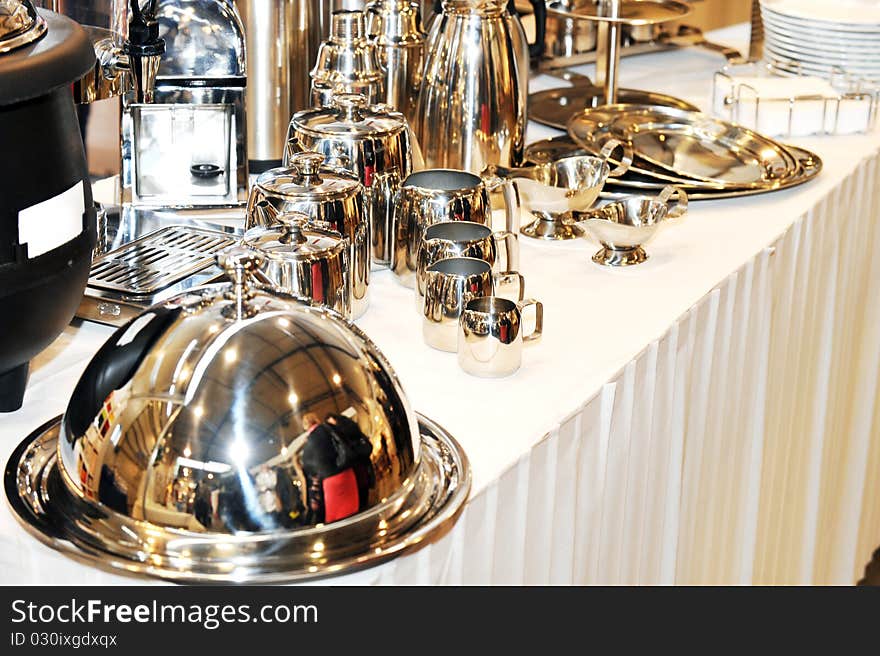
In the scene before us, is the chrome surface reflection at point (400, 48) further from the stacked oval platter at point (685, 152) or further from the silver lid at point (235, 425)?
the silver lid at point (235, 425)

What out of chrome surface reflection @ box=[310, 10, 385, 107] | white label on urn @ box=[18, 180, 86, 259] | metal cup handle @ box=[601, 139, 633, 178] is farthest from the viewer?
metal cup handle @ box=[601, 139, 633, 178]

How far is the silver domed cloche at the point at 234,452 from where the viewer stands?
69cm

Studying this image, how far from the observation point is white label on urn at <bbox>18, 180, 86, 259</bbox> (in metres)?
0.80

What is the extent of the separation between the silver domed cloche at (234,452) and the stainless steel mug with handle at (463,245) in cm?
33

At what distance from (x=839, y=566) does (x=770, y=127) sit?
0.67 meters

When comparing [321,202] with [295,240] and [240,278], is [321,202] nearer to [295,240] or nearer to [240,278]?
[295,240]

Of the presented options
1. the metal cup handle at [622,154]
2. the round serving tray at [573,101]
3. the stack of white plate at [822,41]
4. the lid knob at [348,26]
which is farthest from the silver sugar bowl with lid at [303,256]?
the stack of white plate at [822,41]

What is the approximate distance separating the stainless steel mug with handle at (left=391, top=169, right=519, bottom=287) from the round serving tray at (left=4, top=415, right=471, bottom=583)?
42 cm

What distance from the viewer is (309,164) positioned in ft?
3.47

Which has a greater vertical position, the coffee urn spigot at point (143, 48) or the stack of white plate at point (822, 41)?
the coffee urn spigot at point (143, 48)

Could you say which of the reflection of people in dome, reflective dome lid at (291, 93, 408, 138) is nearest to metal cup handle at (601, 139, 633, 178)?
reflective dome lid at (291, 93, 408, 138)

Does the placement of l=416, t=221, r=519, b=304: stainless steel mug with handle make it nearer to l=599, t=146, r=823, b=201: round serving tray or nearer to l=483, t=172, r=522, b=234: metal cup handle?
l=483, t=172, r=522, b=234: metal cup handle
